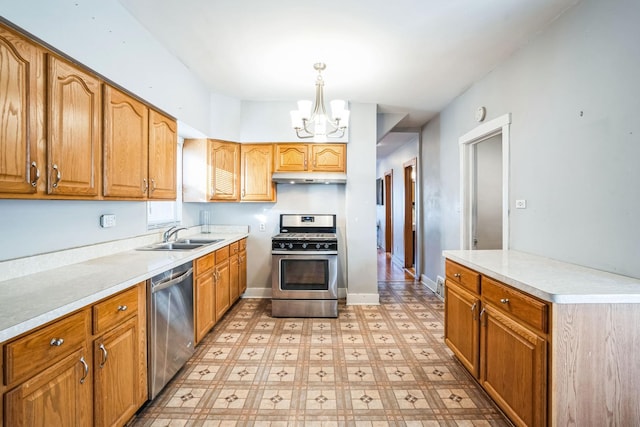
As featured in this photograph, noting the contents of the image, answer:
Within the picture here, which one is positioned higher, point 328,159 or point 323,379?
point 328,159

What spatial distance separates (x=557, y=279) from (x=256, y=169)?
3.21 meters

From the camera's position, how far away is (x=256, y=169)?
151 inches

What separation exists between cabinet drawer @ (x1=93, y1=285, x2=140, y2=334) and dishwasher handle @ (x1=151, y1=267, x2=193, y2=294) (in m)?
0.17

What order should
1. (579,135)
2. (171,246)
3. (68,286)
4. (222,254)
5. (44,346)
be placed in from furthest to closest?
(222,254) → (171,246) → (579,135) → (68,286) → (44,346)

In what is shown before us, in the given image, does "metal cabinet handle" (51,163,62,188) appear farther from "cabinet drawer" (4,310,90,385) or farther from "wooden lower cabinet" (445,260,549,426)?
"wooden lower cabinet" (445,260,549,426)

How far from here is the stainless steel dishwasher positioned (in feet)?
6.05

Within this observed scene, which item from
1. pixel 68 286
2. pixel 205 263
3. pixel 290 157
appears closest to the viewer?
pixel 68 286

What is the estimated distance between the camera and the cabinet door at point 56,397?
1.01m

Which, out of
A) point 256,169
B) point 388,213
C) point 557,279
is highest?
point 256,169

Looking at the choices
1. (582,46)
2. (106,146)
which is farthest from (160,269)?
(582,46)

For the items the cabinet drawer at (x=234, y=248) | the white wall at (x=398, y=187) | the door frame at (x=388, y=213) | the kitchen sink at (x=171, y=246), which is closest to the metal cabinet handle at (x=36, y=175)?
the kitchen sink at (x=171, y=246)

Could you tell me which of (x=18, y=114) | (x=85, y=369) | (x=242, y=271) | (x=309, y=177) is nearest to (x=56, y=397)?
(x=85, y=369)

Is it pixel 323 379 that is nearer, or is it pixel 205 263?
pixel 323 379

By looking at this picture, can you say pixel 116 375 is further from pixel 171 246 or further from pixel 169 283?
pixel 171 246
